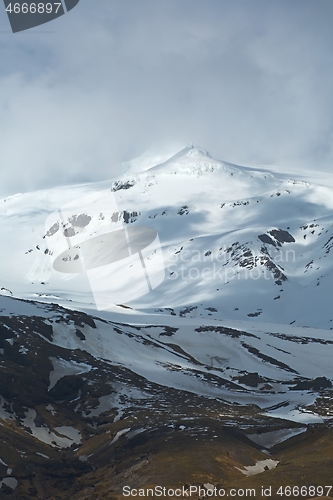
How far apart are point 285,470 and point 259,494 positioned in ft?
34.3

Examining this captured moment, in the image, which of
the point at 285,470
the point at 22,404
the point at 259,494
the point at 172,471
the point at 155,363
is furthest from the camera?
the point at 155,363

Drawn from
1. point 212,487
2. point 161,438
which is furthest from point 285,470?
point 161,438

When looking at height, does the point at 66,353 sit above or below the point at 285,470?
below

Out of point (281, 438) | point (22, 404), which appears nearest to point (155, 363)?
point (22, 404)

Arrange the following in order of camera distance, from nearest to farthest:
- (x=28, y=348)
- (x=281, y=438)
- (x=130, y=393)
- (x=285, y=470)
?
(x=285, y=470) → (x=281, y=438) → (x=130, y=393) → (x=28, y=348)

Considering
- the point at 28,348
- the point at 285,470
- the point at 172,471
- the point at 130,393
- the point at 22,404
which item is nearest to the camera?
the point at 285,470

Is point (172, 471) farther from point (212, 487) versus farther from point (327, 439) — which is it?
point (327, 439)

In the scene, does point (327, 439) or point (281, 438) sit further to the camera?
point (281, 438)

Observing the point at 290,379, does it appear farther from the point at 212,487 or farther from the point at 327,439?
the point at 212,487

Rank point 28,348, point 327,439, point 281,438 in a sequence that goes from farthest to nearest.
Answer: point 28,348 → point 281,438 → point 327,439

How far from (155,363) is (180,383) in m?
19.9

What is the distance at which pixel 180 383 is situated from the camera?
174375mm

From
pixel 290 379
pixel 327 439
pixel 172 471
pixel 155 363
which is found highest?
pixel 172 471

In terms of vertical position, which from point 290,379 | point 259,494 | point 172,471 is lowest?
point 290,379
